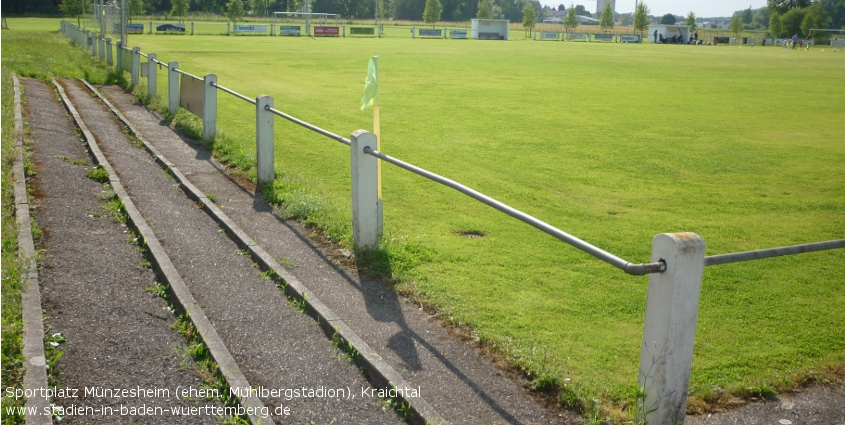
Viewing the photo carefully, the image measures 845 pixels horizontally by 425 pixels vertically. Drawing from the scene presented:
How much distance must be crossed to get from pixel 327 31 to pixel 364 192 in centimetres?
6319

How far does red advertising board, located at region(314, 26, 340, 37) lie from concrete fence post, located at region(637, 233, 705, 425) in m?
65.6

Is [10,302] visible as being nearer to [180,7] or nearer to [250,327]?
[250,327]

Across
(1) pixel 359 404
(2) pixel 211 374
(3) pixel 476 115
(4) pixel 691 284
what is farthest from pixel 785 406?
(3) pixel 476 115

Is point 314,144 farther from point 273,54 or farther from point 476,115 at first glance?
point 273,54

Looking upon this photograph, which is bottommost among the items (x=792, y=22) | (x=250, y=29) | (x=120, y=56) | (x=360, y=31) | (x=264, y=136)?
(x=264, y=136)

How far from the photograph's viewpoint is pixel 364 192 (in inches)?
277

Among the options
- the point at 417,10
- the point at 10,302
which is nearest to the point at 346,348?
the point at 10,302

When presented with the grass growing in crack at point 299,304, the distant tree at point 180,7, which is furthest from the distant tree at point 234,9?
the grass growing in crack at point 299,304

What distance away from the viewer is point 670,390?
397 cm

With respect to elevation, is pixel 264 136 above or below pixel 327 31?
below

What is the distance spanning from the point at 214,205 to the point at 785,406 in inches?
247

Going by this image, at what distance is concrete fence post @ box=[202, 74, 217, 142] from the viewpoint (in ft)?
40.0

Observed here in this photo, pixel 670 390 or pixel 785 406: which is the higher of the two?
pixel 670 390

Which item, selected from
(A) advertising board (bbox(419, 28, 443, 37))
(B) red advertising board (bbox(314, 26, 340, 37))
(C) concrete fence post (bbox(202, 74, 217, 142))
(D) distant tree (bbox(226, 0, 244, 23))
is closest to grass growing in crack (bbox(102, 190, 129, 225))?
(C) concrete fence post (bbox(202, 74, 217, 142))
